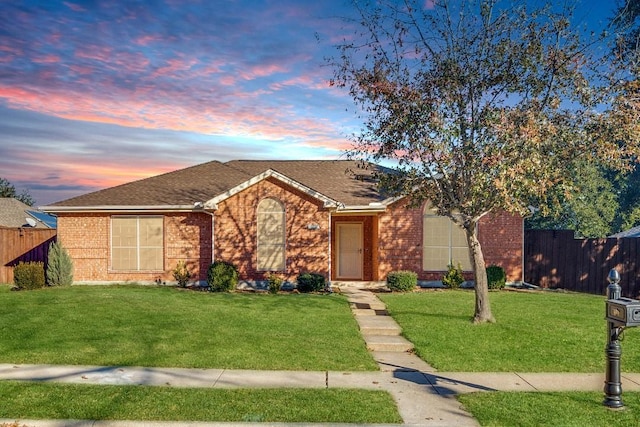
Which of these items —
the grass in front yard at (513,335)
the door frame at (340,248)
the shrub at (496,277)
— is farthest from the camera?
the door frame at (340,248)

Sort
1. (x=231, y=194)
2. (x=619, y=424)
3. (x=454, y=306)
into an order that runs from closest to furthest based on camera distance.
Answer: (x=619, y=424) < (x=454, y=306) < (x=231, y=194)

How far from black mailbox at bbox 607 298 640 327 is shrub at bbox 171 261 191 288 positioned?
15705 millimetres

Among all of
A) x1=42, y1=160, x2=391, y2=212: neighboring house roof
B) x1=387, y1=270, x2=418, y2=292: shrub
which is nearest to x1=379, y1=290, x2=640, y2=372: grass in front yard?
x1=387, y1=270, x2=418, y2=292: shrub

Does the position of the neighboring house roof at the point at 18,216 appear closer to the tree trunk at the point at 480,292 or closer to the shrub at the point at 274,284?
the shrub at the point at 274,284

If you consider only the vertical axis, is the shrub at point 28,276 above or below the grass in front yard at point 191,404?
above

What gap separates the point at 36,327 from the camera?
474 inches

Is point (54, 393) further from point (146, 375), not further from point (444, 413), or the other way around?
point (444, 413)

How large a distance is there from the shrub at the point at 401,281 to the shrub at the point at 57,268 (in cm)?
1164

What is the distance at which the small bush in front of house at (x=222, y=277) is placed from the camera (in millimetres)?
19000

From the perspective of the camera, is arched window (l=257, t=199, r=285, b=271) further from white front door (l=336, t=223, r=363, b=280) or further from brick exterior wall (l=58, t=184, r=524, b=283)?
white front door (l=336, t=223, r=363, b=280)

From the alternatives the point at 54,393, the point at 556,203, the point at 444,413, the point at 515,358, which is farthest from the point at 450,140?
the point at 54,393

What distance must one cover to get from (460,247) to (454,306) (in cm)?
606

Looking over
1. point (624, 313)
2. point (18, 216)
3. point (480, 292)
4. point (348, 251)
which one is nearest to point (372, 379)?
point (624, 313)

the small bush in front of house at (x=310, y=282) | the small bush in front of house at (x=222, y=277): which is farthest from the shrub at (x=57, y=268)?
the small bush in front of house at (x=310, y=282)
